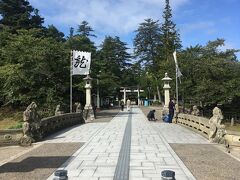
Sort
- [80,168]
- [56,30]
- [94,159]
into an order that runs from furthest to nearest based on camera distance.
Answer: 1. [56,30]
2. [94,159]
3. [80,168]

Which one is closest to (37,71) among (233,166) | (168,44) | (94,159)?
(94,159)

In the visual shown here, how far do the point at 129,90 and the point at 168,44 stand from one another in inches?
815

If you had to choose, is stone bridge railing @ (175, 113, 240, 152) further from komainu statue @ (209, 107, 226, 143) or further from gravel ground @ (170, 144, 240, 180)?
gravel ground @ (170, 144, 240, 180)

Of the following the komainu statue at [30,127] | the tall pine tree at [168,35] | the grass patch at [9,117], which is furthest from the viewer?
the tall pine tree at [168,35]

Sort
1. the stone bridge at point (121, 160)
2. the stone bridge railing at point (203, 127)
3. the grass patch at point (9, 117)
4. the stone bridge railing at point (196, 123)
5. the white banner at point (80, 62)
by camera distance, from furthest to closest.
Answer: the grass patch at point (9, 117)
the white banner at point (80, 62)
the stone bridge railing at point (196, 123)
the stone bridge railing at point (203, 127)
the stone bridge at point (121, 160)

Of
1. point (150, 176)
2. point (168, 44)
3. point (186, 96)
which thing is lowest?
point (150, 176)

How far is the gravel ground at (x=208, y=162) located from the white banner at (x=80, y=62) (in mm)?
14689

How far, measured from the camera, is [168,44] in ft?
212

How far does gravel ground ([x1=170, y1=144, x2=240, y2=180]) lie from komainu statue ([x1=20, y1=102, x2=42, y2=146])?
206 inches

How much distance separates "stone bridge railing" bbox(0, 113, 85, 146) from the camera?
13117 mm

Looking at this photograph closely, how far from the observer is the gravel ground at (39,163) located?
802 cm

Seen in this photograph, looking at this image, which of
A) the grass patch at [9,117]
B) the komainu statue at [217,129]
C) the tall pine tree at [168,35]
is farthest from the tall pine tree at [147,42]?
the komainu statue at [217,129]

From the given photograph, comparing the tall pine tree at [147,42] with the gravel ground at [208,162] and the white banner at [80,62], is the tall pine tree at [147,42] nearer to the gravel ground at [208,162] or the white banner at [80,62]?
the white banner at [80,62]

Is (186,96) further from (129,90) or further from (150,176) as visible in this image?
(129,90)
